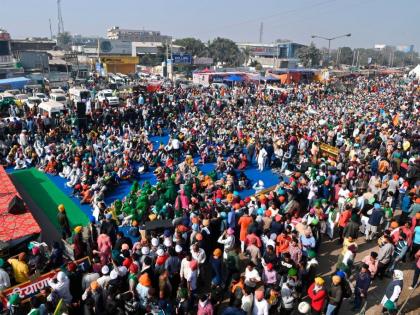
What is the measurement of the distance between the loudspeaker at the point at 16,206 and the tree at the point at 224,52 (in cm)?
7360

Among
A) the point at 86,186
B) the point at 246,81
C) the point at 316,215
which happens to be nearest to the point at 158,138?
the point at 86,186

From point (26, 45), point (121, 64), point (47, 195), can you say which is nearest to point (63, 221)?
point (47, 195)

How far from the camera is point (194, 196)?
32.3ft

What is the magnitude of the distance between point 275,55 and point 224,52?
1683cm

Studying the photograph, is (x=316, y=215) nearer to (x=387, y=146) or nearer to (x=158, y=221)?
(x=158, y=221)

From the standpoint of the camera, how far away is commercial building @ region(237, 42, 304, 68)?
2657 inches

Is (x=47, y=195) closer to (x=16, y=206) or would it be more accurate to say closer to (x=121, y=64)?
(x=16, y=206)

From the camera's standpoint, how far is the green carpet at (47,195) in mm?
10672

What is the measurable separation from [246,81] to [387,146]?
27397 millimetres

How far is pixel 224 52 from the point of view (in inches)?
3182

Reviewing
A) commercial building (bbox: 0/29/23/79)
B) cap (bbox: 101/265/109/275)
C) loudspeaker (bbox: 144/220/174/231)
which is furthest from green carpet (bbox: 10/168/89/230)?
commercial building (bbox: 0/29/23/79)

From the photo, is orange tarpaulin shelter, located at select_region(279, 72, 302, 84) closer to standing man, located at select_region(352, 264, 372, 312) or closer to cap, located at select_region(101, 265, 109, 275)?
standing man, located at select_region(352, 264, 372, 312)

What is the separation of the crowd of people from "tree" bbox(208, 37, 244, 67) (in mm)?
62832

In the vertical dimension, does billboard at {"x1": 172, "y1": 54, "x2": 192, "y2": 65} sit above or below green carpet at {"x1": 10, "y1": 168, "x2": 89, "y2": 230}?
above
